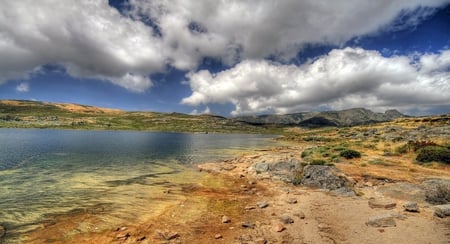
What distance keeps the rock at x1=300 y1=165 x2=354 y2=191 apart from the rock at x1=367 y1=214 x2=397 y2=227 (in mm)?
7464

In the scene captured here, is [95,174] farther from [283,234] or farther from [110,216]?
[283,234]

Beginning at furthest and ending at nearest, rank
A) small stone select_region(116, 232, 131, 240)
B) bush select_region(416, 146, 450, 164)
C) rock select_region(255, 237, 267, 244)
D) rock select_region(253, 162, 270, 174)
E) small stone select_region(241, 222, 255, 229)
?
rock select_region(253, 162, 270, 174), bush select_region(416, 146, 450, 164), small stone select_region(241, 222, 255, 229), small stone select_region(116, 232, 131, 240), rock select_region(255, 237, 267, 244)

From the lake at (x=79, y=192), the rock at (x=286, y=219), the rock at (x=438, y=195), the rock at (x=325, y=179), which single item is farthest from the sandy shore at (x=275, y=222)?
the lake at (x=79, y=192)

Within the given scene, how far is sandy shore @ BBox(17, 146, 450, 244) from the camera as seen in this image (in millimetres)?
12391

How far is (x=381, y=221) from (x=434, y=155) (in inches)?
1023

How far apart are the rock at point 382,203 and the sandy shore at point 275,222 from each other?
0.37 feet

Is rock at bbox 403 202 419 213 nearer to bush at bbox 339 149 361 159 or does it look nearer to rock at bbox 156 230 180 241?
rock at bbox 156 230 180 241

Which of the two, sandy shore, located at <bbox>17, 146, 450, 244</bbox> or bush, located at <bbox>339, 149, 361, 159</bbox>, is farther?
bush, located at <bbox>339, 149, 361, 159</bbox>

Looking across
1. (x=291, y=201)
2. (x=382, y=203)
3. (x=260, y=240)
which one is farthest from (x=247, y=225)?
(x=382, y=203)

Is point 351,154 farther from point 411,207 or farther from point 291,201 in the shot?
point 411,207

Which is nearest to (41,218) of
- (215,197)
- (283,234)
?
(215,197)

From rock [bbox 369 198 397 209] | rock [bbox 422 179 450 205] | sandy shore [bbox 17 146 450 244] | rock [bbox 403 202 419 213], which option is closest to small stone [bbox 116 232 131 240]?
sandy shore [bbox 17 146 450 244]

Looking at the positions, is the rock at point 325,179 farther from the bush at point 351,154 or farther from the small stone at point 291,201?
the bush at point 351,154

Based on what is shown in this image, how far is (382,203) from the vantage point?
54.4 feet
